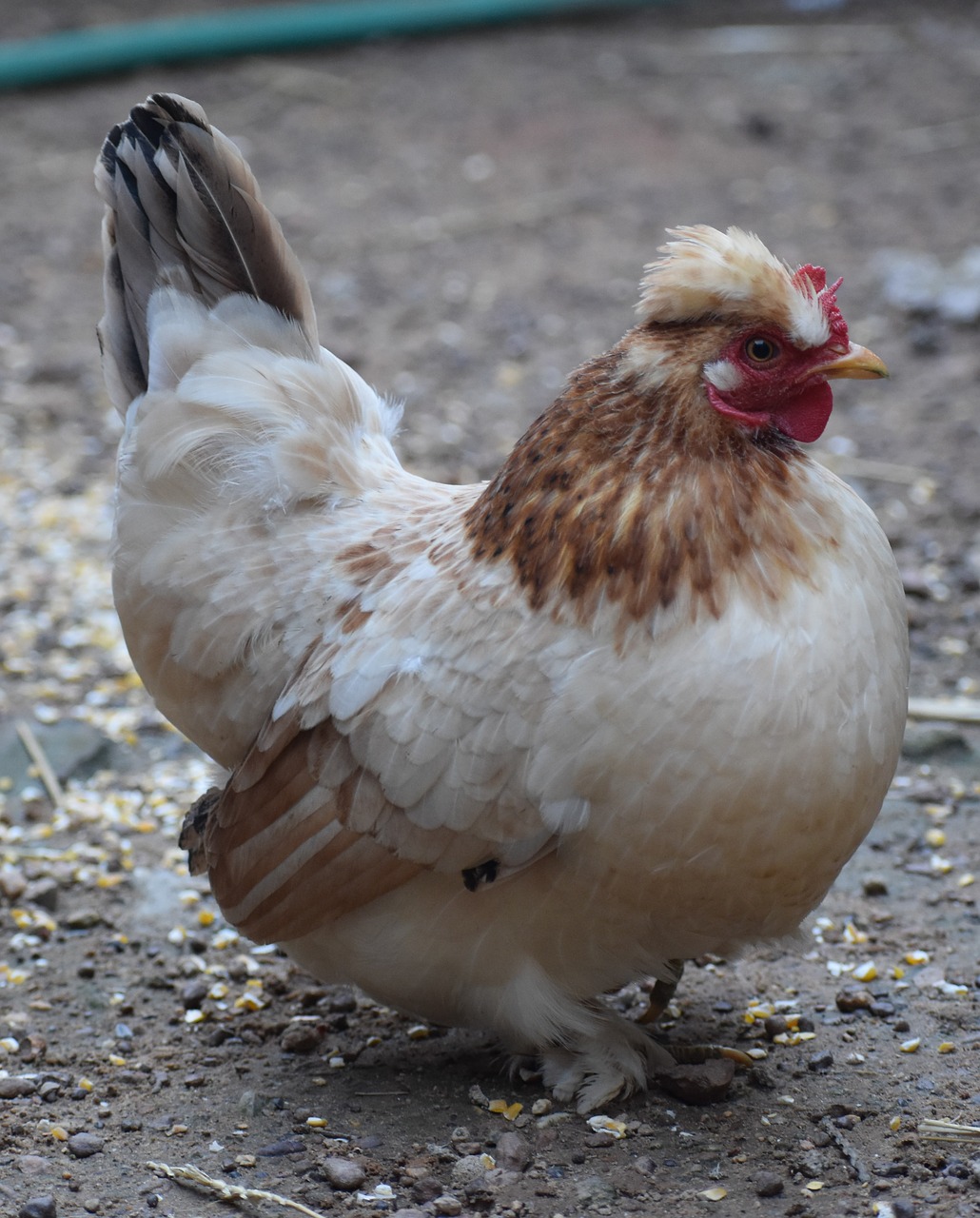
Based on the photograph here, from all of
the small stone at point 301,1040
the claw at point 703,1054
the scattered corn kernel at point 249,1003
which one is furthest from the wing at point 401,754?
the claw at point 703,1054

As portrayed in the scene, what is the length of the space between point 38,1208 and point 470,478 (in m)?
3.51

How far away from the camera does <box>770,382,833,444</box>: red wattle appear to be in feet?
8.94

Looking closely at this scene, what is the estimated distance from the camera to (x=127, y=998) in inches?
137

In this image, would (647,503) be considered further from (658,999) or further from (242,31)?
(242,31)

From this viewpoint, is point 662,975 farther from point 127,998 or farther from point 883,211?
point 883,211

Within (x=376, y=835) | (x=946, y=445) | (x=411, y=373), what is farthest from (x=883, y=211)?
(x=376, y=835)

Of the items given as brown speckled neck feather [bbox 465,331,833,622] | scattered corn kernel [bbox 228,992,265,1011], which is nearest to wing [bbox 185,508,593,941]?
brown speckled neck feather [bbox 465,331,833,622]

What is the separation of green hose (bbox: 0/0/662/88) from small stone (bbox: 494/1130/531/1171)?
27.1 ft

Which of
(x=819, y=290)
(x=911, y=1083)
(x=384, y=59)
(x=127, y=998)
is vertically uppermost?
(x=384, y=59)

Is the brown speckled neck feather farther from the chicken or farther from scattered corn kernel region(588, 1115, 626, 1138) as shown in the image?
scattered corn kernel region(588, 1115, 626, 1138)

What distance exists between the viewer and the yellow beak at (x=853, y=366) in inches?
105

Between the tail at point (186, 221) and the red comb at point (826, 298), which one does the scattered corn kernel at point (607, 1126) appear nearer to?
the red comb at point (826, 298)

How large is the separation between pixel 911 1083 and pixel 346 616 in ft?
4.90

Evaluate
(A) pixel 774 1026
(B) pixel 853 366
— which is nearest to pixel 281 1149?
(A) pixel 774 1026
